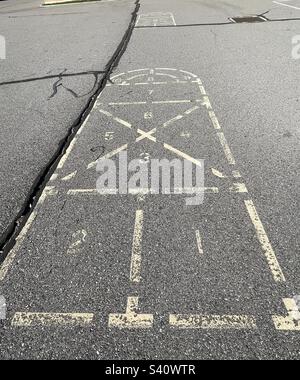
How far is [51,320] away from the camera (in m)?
3.22

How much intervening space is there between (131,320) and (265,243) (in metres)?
1.77

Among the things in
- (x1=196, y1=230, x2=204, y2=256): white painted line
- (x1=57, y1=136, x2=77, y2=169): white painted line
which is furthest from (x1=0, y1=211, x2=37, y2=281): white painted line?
(x1=196, y1=230, x2=204, y2=256): white painted line

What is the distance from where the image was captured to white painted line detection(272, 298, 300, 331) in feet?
9.98

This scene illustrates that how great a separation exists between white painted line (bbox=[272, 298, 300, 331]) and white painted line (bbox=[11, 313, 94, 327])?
1.74 metres

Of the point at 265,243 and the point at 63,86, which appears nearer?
the point at 265,243

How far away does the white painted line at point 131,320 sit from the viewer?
10.3 ft

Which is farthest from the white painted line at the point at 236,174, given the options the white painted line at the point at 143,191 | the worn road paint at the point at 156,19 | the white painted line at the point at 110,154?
the worn road paint at the point at 156,19

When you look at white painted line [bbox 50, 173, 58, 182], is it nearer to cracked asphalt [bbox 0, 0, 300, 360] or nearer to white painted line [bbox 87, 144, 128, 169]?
cracked asphalt [bbox 0, 0, 300, 360]

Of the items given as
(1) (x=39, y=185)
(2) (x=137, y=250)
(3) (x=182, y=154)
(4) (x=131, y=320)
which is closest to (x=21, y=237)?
(1) (x=39, y=185)

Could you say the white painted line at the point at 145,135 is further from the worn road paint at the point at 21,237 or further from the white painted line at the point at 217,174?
the worn road paint at the point at 21,237

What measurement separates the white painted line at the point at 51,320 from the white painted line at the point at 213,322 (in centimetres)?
83

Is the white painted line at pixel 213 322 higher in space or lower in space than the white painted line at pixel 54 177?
lower

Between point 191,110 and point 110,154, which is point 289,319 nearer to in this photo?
point 110,154

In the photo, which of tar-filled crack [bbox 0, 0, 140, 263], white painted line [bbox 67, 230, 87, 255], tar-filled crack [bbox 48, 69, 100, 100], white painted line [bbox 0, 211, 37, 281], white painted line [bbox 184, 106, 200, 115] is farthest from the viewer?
tar-filled crack [bbox 48, 69, 100, 100]
